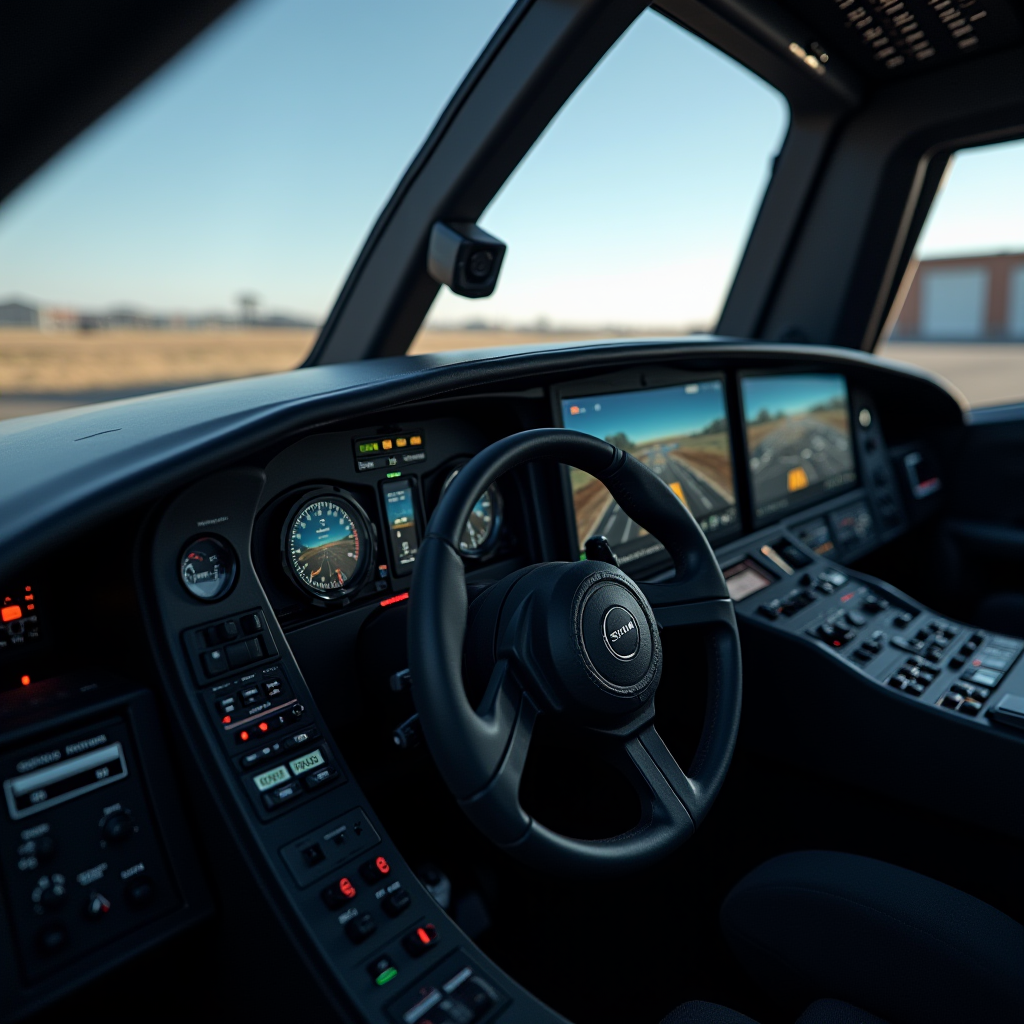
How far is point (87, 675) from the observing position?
1306 mm

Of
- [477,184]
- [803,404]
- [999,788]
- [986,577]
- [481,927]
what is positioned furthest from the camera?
[986,577]

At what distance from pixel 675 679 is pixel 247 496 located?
1.07m

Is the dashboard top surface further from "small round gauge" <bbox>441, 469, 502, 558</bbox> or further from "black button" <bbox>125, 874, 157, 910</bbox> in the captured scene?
"black button" <bbox>125, 874, 157, 910</bbox>

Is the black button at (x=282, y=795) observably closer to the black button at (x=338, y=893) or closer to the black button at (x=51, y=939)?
the black button at (x=338, y=893)

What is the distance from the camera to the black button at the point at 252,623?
131cm

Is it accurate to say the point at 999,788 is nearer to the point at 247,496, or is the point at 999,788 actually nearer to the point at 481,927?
the point at 481,927

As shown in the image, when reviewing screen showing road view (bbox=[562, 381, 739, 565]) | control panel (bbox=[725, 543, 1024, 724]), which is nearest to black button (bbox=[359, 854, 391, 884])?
screen showing road view (bbox=[562, 381, 739, 565])

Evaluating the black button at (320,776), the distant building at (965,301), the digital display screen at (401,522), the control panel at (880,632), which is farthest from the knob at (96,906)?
the distant building at (965,301)

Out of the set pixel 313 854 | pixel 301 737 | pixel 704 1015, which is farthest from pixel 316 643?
pixel 704 1015

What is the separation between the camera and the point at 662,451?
2164 mm

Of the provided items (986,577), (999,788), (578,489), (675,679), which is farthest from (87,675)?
(986,577)

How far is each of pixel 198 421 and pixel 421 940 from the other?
0.77m

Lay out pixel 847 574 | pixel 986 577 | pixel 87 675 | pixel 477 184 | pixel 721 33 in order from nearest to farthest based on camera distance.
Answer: pixel 87 675, pixel 477 184, pixel 847 574, pixel 721 33, pixel 986 577

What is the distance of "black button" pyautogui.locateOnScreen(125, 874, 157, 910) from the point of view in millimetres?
1171
